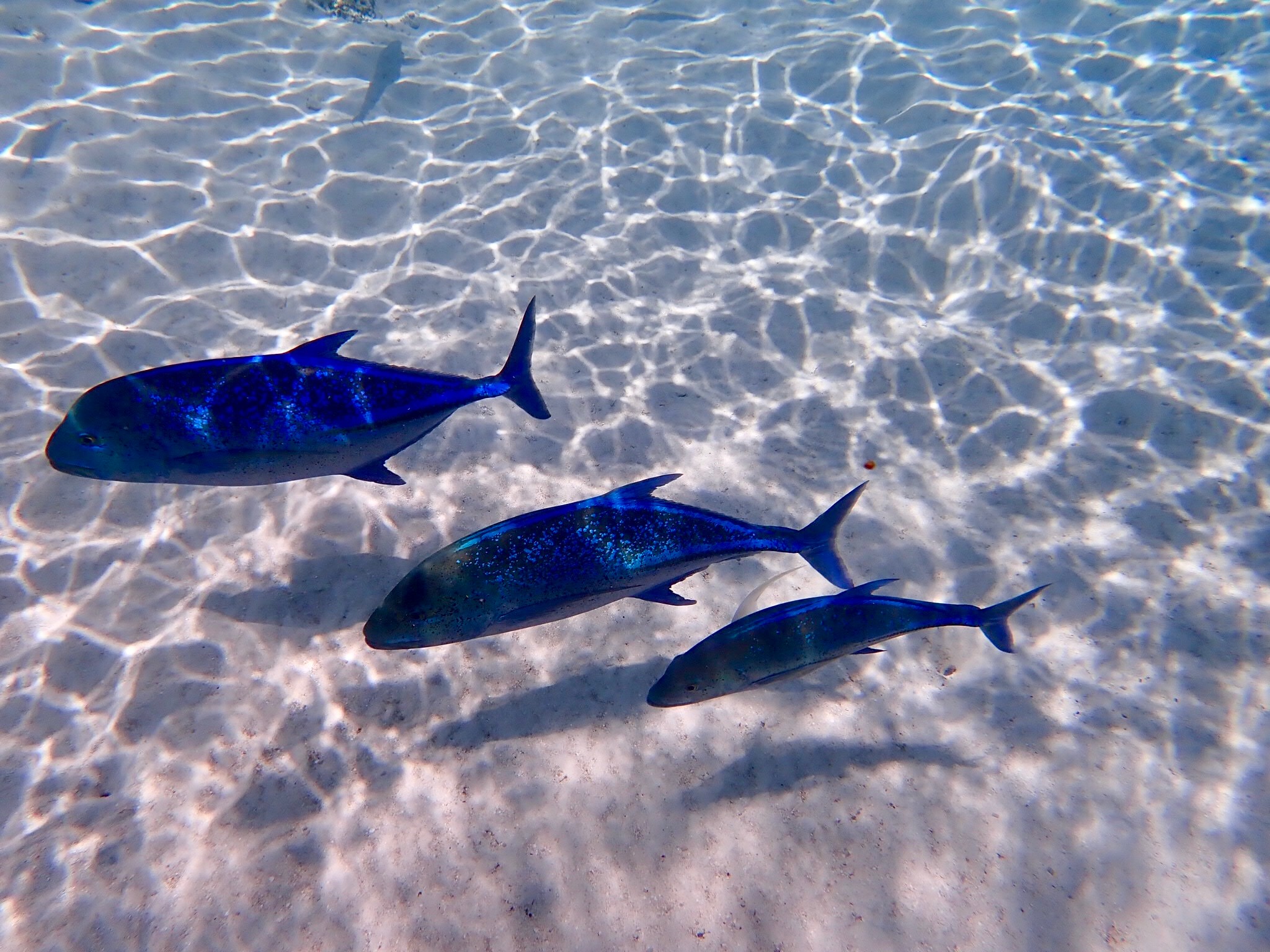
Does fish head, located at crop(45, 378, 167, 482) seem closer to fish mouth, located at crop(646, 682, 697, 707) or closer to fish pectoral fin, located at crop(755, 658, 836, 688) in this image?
fish mouth, located at crop(646, 682, 697, 707)

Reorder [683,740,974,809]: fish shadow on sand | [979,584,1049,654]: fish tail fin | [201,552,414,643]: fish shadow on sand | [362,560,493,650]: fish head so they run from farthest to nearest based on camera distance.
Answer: [201,552,414,643]: fish shadow on sand, [683,740,974,809]: fish shadow on sand, [979,584,1049,654]: fish tail fin, [362,560,493,650]: fish head

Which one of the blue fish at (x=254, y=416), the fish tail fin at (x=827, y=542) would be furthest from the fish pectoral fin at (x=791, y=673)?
the blue fish at (x=254, y=416)

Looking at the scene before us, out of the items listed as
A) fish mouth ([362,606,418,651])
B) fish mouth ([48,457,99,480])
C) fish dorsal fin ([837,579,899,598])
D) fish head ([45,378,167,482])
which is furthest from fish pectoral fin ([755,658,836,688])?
fish mouth ([48,457,99,480])

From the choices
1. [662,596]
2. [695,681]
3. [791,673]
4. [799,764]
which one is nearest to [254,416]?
[662,596]

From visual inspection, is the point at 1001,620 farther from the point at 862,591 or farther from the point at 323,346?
the point at 323,346

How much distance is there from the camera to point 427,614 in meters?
2.66

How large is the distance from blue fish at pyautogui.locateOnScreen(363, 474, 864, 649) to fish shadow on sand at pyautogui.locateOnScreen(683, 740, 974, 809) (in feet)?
4.32

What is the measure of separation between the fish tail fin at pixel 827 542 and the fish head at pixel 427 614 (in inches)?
60.7

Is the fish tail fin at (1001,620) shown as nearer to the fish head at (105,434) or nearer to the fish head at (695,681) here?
the fish head at (695,681)

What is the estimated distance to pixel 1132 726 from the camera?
3721 mm

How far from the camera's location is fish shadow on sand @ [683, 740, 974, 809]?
134 inches

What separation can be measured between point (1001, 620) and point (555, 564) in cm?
235

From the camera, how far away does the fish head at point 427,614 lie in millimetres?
2656

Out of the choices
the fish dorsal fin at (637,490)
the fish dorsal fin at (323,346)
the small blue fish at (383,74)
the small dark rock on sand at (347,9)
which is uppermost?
the small dark rock on sand at (347,9)
